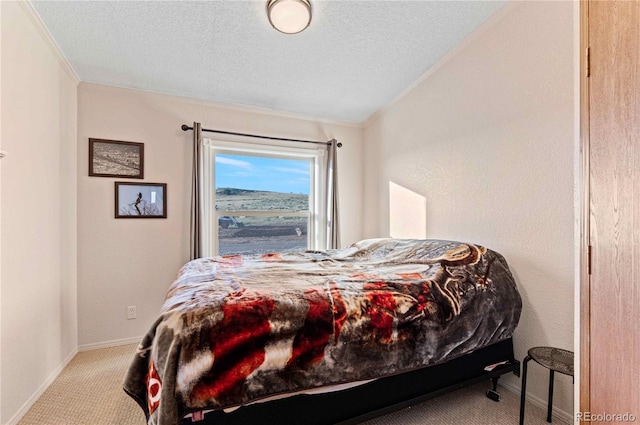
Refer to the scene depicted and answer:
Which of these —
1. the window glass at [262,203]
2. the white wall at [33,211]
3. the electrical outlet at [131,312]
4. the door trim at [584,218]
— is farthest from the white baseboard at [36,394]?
the door trim at [584,218]

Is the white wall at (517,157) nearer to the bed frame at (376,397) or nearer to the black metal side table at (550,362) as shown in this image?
the black metal side table at (550,362)

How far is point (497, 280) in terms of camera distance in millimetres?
1761

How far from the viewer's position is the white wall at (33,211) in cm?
162

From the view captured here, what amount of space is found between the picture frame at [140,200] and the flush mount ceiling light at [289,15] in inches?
76.8

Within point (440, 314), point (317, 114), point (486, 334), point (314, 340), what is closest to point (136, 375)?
point (314, 340)

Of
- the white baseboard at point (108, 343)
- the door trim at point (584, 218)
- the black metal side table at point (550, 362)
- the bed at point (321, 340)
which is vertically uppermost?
the door trim at point (584, 218)

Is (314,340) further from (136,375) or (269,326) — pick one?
(136,375)

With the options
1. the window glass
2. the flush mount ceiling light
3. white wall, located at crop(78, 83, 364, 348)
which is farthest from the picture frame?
the flush mount ceiling light

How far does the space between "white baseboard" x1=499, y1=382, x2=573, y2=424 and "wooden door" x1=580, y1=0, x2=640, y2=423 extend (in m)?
1.02

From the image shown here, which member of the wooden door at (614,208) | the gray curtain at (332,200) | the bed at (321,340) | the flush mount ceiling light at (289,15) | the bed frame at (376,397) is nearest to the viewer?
the wooden door at (614,208)

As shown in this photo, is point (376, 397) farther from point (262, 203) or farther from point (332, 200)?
point (262, 203)

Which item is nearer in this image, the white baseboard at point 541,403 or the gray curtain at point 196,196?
the white baseboard at point 541,403

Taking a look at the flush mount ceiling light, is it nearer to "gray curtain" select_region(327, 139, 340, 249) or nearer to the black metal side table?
"gray curtain" select_region(327, 139, 340, 249)

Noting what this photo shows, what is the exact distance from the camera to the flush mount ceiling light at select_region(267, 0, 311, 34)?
175cm
